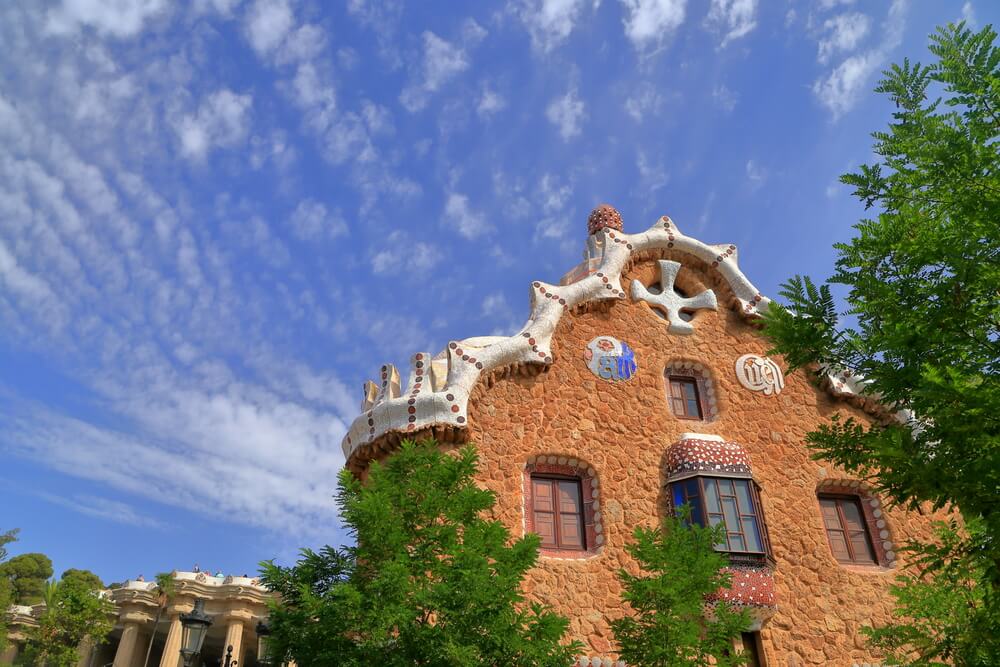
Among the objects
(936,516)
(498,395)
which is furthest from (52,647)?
(936,516)

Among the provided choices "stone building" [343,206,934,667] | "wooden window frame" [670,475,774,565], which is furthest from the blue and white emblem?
"wooden window frame" [670,475,774,565]

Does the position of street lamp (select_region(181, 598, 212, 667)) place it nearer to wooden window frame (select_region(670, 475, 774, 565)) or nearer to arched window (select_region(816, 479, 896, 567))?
wooden window frame (select_region(670, 475, 774, 565))

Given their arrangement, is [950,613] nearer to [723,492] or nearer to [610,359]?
[723,492]

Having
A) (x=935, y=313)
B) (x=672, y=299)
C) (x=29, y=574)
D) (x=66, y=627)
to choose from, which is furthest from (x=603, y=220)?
(x=29, y=574)

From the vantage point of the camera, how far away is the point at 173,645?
72.6 ft

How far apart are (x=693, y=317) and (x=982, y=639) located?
25.8 ft

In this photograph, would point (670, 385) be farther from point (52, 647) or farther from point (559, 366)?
point (52, 647)

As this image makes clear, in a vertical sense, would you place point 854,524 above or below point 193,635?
above

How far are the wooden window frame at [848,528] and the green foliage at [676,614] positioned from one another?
13.7 feet

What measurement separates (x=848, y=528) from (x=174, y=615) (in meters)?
20.7

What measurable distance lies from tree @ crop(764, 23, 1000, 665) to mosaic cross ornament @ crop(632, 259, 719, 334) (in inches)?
233

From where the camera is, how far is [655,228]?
1289cm

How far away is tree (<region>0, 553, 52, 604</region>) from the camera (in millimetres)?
31766

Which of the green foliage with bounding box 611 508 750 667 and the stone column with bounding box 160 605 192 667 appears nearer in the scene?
the green foliage with bounding box 611 508 750 667
